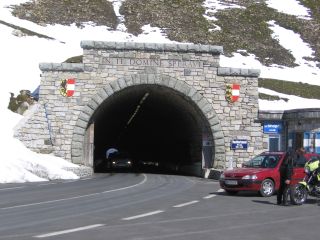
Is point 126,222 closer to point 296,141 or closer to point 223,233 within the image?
point 223,233

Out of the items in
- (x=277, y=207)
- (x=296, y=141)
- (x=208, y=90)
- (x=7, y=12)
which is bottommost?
(x=277, y=207)

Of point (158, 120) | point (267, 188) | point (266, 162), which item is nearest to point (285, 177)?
point (267, 188)

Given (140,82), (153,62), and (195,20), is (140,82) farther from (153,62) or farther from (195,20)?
(195,20)

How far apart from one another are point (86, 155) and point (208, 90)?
25.3 ft

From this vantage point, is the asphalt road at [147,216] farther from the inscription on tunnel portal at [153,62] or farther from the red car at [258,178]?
the inscription on tunnel portal at [153,62]

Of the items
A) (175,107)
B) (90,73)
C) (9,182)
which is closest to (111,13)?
(175,107)

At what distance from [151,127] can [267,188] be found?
1327 inches

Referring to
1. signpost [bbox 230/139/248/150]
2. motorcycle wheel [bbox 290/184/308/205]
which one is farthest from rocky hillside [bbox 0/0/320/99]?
motorcycle wheel [bbox 290/184/308/205]

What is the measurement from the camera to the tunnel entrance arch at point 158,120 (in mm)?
30906

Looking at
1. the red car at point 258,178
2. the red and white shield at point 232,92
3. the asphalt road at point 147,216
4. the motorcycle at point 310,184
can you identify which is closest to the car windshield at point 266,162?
Answer: the red car at point 258,178

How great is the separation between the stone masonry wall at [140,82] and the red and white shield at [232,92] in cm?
22

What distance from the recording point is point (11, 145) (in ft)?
92.9

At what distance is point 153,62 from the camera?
31062 mm

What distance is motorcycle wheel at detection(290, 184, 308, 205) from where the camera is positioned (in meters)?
15.8
